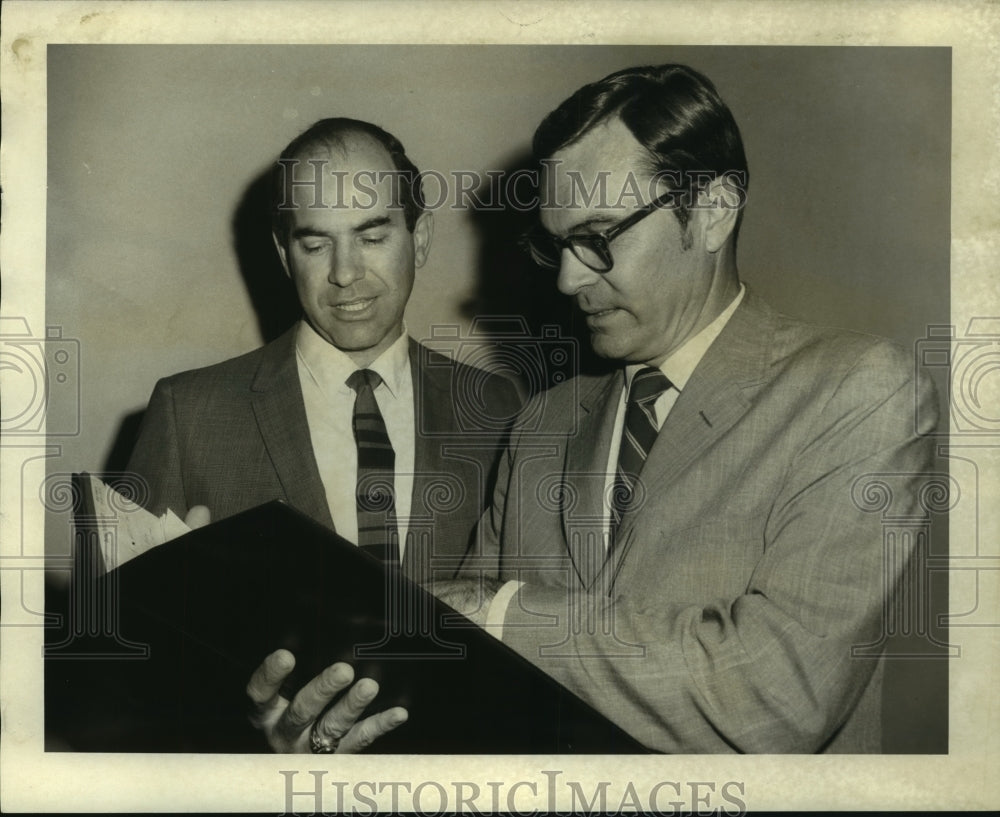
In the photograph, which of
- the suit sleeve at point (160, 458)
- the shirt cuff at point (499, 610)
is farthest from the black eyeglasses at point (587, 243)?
the suit sleeve at point (160, 458)

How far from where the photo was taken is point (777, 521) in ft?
7.23

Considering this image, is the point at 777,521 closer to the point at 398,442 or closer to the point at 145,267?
the point at 398,442

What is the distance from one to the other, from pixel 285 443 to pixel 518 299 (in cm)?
57

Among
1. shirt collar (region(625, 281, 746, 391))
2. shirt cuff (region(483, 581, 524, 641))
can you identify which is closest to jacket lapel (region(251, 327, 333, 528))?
shirt cuff (region(483, 581, 524, 641))

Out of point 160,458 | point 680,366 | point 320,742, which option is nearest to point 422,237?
point 680,366

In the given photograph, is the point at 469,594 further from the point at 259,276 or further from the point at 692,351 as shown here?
the point at 259,276

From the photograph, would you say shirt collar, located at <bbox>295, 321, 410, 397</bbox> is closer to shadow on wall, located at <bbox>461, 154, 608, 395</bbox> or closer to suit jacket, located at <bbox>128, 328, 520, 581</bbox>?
suit jacket, located at <bbox>128, 328, 520, 581</bbox>

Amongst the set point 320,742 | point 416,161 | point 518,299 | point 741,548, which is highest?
point 416,161

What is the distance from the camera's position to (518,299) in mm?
2381

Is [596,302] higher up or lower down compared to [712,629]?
higher up

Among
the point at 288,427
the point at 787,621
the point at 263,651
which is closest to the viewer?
the point at 787,621

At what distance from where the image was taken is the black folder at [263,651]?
226 cm

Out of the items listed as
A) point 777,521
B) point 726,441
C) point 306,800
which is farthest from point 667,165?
point 306,800

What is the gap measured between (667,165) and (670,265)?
0.20 m
